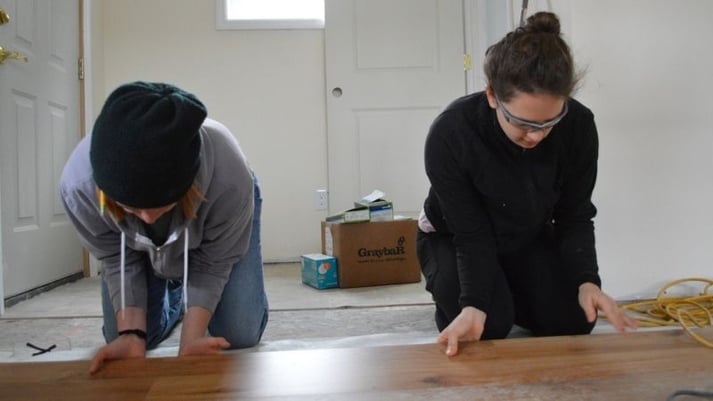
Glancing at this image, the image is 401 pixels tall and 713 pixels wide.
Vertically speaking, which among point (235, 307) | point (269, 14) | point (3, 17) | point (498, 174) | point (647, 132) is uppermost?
point (269, 14)

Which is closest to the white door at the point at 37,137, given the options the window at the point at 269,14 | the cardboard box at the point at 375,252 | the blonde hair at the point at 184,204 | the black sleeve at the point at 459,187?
the window at the point at 269,14

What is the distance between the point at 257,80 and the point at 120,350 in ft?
8.84

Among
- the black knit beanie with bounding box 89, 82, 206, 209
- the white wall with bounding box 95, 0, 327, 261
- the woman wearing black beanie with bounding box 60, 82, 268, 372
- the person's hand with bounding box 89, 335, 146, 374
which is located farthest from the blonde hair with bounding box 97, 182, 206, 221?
the white wall with bounding box 95, 0, 327, 261

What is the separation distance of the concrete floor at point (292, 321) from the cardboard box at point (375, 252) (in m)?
0.07

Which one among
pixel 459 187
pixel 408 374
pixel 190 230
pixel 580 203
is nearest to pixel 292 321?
pixel 190 230

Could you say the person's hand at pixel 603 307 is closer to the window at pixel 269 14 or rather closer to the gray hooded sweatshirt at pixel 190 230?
the gray hooded sweatshirt at pixel 190 230

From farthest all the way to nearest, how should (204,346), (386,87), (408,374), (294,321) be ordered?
(386,87)
(294,321)
(204,346)
(408,374)

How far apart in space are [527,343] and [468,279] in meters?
0.28

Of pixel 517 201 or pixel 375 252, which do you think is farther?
pixel 375 252

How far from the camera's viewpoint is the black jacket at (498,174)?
4.16 ft

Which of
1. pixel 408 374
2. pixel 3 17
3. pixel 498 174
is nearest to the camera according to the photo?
pixel 408 374

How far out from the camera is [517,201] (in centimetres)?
133

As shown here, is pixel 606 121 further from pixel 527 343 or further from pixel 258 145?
pixel 258 145

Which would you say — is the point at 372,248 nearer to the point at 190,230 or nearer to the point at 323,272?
the point at 323,272
